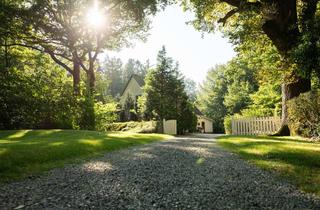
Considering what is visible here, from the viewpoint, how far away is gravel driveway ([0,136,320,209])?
4.18 metres

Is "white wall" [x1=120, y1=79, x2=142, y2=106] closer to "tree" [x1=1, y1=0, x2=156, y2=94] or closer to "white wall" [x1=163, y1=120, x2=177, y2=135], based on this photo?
"tree" [x1=1, y1=0, x2=156, y2=94]

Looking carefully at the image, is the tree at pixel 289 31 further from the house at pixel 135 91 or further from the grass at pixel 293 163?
the house at pixel 135 91

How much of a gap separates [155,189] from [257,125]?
18.0 metres

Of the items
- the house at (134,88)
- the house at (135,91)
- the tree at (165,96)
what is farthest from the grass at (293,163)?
the house at (134,88)

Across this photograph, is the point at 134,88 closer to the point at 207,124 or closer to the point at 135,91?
the point at 135,91

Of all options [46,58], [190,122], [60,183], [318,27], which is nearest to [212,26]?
[318,27]

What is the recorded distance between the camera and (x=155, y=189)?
5.03 metres

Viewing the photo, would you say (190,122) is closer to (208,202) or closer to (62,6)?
(62,6)

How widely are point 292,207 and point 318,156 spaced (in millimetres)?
3948

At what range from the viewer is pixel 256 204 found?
418 cm

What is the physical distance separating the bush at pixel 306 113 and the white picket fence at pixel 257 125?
6077 millimetres

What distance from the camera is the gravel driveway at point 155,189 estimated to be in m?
4.18

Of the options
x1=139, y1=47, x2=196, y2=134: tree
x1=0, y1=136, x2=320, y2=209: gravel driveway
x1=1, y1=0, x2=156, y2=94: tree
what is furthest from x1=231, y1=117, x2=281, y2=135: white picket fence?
x1=0, y1=136, x2=320, y2=209: gravel driveway

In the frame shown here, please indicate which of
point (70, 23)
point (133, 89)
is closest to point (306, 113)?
point (70, 23)
